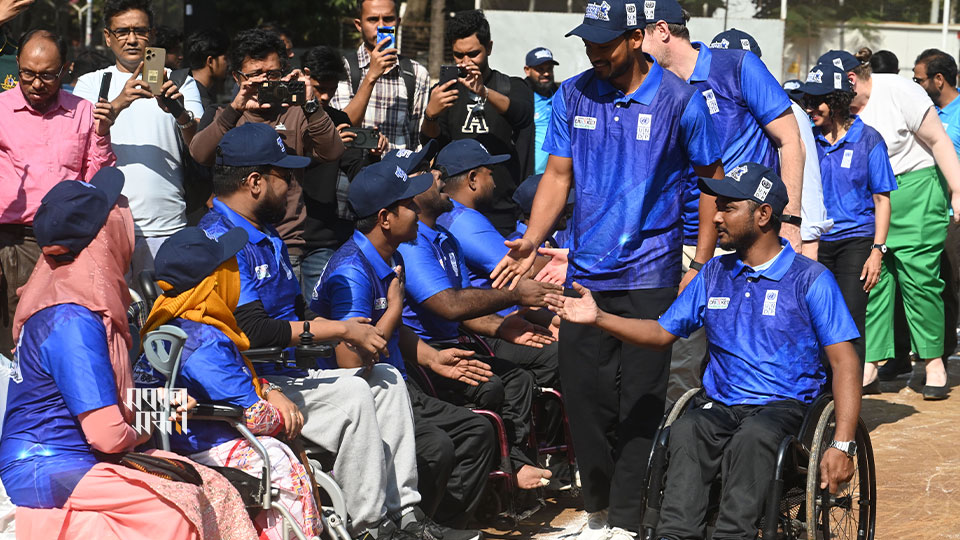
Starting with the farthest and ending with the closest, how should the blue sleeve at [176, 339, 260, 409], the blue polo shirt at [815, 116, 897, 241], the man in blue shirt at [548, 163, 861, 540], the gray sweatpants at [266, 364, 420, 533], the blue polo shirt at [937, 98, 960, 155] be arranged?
the blue polo shirt at [937, 98, 960, 155] → the blue polo shirt at [815, 116, 897, 241] → the gray sweatpants at [266, 364, 420, 533] → the man in blue shirt at [548, 163, 861, 540] → the blue sleeve at [176, 339, 260, 409]

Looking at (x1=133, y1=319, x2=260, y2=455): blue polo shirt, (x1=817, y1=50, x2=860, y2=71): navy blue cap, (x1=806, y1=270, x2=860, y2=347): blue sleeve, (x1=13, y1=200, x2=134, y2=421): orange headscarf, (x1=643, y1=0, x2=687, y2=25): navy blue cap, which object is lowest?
(x1=133, y1=319, x2=260, y2=455): blue polo shirt

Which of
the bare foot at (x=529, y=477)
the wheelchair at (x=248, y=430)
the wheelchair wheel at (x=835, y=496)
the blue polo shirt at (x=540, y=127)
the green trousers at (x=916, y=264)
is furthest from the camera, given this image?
the green trousers at (x=916, y=264)

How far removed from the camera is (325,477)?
15.0ft

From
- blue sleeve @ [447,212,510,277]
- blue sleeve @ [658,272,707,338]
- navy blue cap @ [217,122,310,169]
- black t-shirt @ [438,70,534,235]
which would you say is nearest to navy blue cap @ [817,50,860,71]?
black t-shirt @ [438,70,534,235]

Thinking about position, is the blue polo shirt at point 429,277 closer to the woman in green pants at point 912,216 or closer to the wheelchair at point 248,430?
the wheelchair at point 248,430

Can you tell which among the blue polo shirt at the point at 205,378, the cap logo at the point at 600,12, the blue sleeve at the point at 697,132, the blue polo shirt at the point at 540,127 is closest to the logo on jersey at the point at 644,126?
the blue sleeve at the point at 697,132

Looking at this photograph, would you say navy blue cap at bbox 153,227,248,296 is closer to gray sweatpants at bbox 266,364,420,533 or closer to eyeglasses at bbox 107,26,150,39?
gray sweatpants at bbox 266,364,420,533

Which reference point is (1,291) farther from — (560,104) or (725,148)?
(725,148)

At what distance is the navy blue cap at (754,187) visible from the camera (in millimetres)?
4797

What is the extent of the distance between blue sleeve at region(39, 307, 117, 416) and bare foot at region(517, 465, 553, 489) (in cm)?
238

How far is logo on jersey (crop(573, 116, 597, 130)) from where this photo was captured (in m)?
5.12

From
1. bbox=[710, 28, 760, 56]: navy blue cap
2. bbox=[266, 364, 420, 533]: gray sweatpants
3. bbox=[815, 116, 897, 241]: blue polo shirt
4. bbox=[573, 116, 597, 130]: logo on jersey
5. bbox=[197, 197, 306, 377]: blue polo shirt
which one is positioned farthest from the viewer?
bbox=[815, 116, 897, 241]: blue polo shirt

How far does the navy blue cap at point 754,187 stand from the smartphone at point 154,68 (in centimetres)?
271

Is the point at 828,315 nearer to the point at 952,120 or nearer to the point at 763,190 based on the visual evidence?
the point at 763,190
